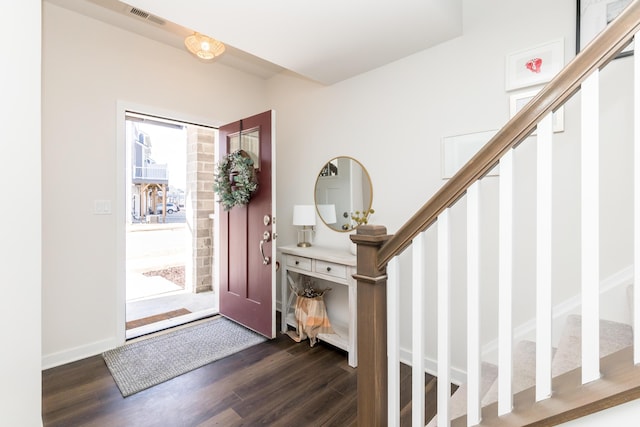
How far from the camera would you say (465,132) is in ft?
6.87

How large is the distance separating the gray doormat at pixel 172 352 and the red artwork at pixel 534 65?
2.87 m

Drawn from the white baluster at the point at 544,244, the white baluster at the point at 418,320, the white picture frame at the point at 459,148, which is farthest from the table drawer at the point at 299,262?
the white baluster at the point at 544,244

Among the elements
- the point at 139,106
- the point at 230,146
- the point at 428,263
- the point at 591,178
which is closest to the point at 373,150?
the point at 428,263

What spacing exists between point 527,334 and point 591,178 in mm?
1521

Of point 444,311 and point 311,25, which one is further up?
point 311,25

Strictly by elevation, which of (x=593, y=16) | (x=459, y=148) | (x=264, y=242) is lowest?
(x=264, y=242)

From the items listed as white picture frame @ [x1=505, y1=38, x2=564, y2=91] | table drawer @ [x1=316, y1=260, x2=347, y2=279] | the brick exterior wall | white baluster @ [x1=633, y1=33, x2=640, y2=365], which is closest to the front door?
table drawer @ [x1=316, y1=260, x2=347, y2=279]

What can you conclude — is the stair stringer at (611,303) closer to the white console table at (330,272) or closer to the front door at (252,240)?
the white console table at (330,272)

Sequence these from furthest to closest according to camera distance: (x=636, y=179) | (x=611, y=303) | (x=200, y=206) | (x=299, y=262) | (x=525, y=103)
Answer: (x=200, y=206) < (x=299, y=262) < (x=525, y=103) < (x=611, y=303) < (x=636, y=179)

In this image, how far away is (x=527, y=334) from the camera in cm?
187

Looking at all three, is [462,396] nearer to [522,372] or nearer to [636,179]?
[522,372]

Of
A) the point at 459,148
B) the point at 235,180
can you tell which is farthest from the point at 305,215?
the point at 459,148

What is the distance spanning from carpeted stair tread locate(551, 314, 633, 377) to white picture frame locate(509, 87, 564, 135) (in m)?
1.07

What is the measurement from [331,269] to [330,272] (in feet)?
0.10
